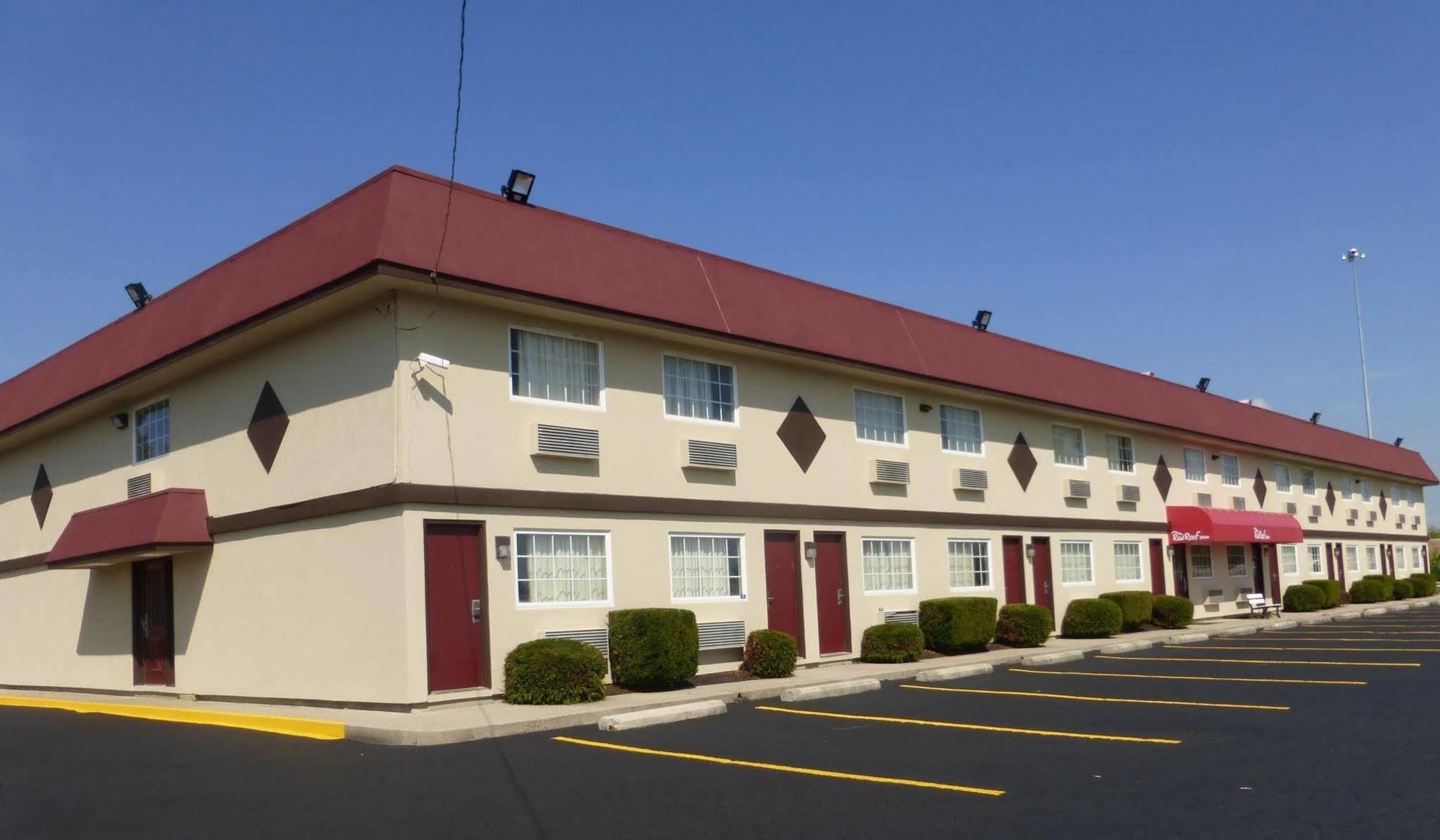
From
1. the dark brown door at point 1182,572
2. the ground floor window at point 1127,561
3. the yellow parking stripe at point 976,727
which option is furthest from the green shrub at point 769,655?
the dark brown door at point 1182,572

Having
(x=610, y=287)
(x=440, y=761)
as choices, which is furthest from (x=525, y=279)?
(x=440, y=761)

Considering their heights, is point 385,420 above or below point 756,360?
below

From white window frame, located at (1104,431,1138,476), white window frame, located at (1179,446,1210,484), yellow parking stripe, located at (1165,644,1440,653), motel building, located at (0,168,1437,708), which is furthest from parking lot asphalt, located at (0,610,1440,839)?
white window frame, located at (1179,446,1210,484)

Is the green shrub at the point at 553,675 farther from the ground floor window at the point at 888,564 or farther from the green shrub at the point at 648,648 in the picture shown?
the ground floor window at the point at 888,564

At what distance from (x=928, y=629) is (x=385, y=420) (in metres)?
11.5

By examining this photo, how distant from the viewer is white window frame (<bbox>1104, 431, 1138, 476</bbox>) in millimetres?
29094

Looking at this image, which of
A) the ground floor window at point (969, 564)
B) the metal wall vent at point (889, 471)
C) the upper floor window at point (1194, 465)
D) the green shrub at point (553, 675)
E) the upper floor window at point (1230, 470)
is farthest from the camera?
the upper floor window at point (1230, 470)

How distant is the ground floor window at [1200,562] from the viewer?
32.3 metres

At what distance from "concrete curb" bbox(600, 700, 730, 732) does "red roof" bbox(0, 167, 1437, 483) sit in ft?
18.2

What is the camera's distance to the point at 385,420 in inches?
567

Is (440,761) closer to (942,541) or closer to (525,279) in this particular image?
(525,279)

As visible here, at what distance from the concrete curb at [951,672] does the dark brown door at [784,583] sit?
236 cm

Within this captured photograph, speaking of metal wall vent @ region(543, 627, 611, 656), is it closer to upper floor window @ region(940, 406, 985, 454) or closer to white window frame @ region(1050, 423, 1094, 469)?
upper floor window @ region(940, 406, 985, 454)

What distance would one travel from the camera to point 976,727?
12289mm
